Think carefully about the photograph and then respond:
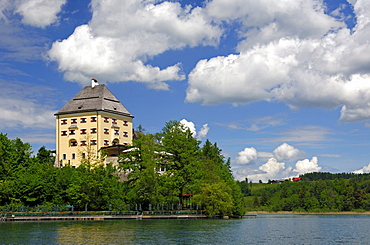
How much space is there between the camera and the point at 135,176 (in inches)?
3147

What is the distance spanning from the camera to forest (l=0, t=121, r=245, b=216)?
78.6m

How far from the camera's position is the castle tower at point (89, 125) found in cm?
11288

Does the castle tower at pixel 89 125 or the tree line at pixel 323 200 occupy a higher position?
the castle tower at pixel 89 125

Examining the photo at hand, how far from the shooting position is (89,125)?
374 ft

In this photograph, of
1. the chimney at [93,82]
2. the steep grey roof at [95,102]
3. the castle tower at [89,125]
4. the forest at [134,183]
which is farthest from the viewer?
the chimney at [93,82]

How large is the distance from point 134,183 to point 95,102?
39.5 m

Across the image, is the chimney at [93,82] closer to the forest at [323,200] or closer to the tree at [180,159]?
the tree at [180,159]

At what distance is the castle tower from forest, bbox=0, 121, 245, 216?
26.9m

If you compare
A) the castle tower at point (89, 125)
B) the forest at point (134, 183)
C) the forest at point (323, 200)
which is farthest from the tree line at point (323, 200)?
the forest at point (134, 183)

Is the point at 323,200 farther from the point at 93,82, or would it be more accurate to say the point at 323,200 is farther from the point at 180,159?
the point at 180,159

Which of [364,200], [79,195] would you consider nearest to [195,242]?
[79,195]

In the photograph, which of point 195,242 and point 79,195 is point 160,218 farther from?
point 195,242

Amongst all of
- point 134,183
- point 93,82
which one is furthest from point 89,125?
point 134,183

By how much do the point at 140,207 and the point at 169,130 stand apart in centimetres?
1536
